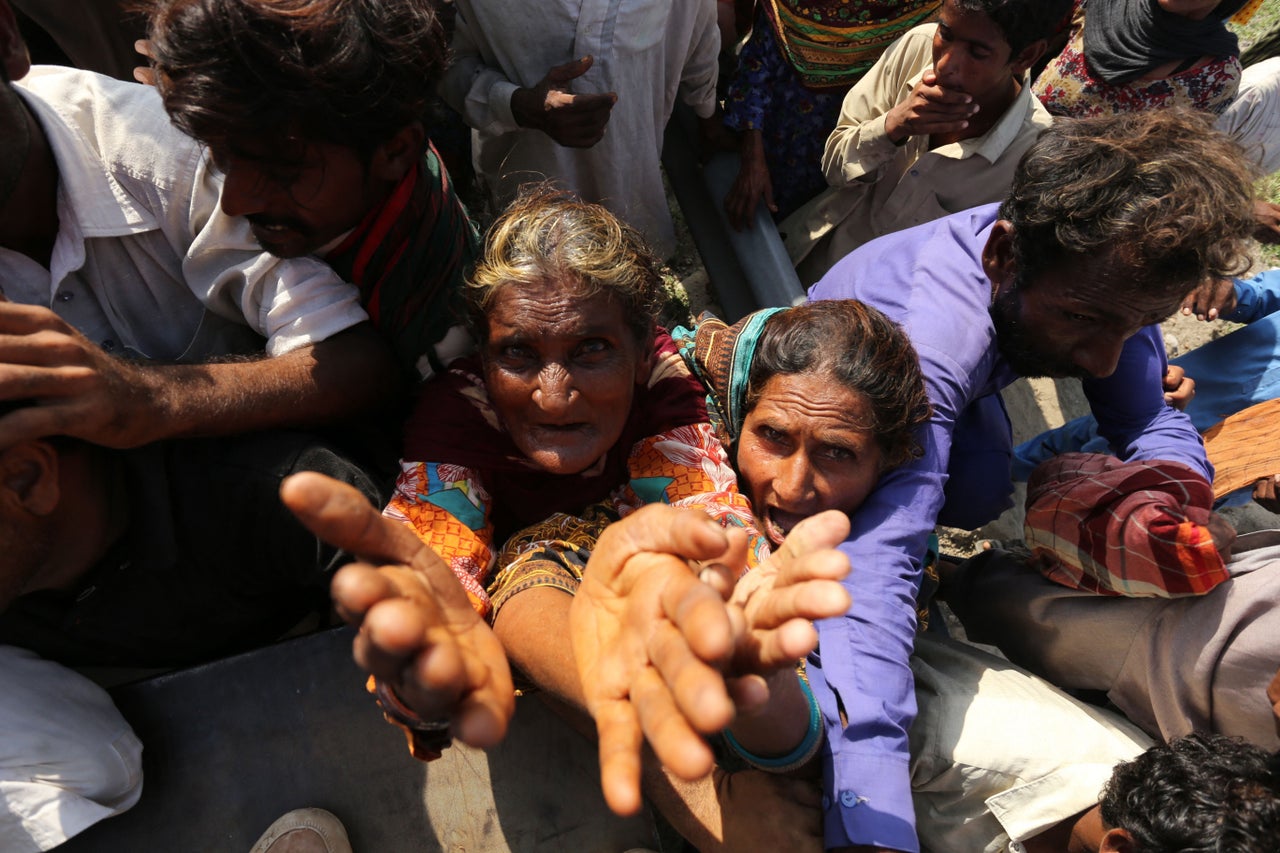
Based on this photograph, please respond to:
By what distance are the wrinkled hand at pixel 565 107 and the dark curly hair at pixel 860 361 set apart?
41.6 inches

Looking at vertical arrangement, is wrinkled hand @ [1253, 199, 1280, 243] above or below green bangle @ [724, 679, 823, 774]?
above

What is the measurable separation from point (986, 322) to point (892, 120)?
1.12 metres

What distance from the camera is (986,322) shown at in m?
2.29

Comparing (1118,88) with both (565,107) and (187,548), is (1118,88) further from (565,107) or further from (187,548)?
(187,548)


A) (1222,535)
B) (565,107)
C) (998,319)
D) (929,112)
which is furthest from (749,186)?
(1222,535)

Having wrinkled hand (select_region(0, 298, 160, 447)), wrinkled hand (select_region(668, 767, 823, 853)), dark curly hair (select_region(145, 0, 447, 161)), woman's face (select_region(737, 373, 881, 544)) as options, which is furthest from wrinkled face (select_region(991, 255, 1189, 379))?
wrinkled hand (select_region(0, 298, 160, 447))

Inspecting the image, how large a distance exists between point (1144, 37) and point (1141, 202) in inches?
63.3

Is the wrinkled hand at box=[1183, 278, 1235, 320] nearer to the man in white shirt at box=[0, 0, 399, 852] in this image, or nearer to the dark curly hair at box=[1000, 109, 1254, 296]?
the dark curly hair at box=[1000, 109, 1254, 296]

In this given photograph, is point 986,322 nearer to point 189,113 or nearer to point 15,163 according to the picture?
point 189,113

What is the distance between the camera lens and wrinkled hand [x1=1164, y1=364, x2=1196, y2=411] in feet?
9.54

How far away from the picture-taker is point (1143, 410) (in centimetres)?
260

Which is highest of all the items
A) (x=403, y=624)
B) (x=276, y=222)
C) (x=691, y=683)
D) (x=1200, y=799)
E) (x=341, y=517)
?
(x=276, y=222)

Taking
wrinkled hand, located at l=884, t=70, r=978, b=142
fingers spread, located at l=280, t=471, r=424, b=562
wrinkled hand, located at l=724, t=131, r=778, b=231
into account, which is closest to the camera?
fingers spread, located at l=280, t=471, r=424, b=562

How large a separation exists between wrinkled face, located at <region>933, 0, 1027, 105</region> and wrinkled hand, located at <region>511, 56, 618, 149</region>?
1201 millimetres
